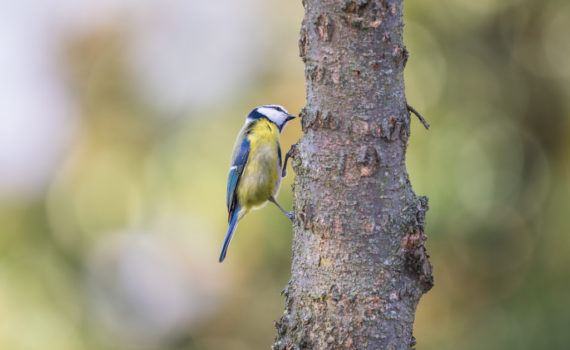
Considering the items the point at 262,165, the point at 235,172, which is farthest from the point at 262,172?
the point at 235,172

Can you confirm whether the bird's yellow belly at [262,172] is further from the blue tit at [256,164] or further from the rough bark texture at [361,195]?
the rough bark texture at [361,195]

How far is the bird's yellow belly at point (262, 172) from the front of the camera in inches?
86.0

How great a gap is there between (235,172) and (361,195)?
44.8 inches

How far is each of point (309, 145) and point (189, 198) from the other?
5.07ft

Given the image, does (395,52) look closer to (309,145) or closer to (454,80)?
(309,145)

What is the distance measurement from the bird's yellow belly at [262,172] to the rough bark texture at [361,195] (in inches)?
38.2

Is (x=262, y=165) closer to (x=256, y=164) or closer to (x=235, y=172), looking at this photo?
(x=256, y=164)

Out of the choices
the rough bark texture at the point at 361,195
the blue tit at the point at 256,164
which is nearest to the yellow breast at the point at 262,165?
the blue tit at the point at 256,164

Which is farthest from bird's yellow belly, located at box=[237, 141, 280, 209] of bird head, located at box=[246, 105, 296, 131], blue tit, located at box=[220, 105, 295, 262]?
bird head, located at box=[246, 105, 296, 131]

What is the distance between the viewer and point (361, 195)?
119 centimetres

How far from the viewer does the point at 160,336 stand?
284 cm

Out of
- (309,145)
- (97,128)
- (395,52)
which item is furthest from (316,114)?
(97,128)

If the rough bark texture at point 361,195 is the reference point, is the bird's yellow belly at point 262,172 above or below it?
above

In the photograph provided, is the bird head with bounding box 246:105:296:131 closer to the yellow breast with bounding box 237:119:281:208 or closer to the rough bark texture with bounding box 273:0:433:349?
the yellow breast with bounding box 237:119:281:208
